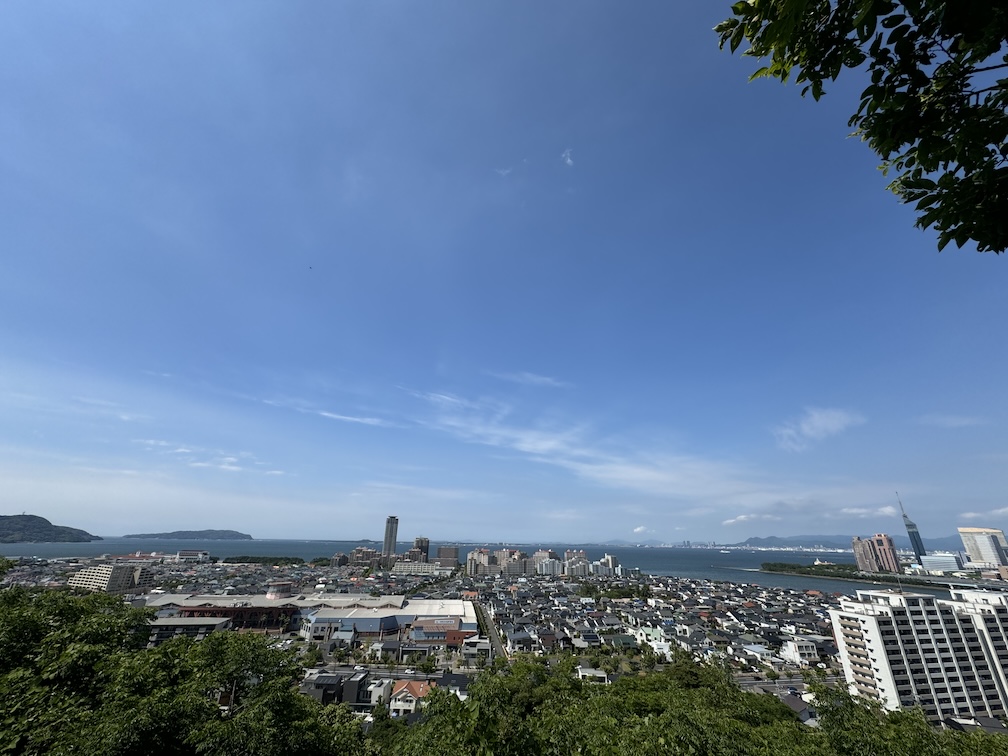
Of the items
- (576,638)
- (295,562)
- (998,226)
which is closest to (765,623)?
(576,638)

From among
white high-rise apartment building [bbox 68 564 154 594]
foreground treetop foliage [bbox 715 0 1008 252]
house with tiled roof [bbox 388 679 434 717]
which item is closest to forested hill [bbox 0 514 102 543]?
white high-rise apartment building [bbox 68 564 154 594]

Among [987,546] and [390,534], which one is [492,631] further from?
[987,546]

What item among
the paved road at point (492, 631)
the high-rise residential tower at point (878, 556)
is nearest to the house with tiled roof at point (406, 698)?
the paved road at point (492, 631)

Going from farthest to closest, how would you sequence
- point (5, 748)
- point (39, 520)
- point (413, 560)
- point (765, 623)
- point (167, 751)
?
point (39, 520) → point (413, 560) → point (765, 623) → point (167, 751) → point (5, 748)

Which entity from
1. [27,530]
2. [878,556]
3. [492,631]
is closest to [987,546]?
[878,556]

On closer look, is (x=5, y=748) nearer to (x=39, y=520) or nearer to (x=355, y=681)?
(x=355, y=681)

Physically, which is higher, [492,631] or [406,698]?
[406,698]
